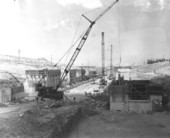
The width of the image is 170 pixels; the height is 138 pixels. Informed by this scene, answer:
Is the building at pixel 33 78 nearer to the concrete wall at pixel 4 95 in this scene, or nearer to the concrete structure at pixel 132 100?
the concrete wall at pixel 4 95

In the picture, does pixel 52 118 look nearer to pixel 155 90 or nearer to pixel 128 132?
pixel 128 132

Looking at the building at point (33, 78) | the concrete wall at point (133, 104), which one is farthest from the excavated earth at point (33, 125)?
the building at point (33, 78)

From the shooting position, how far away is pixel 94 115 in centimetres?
2552

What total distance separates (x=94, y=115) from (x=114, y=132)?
22.7 ft

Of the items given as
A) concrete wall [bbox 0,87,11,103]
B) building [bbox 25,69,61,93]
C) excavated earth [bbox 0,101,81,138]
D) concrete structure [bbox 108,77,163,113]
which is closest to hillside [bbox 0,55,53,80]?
building [bbox 25,69,61,93]

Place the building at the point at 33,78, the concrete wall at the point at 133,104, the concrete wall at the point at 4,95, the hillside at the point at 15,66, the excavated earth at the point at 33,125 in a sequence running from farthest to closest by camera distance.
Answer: the hillside at the point at 15,66 < the building at the point at 33,78 < the concrete wall at the point at 4,95 < the concrete wall at the point at 133,104 < the excavated earth at the point at 33,125

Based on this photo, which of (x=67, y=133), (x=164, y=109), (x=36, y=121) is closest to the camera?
(x=36, y=121)

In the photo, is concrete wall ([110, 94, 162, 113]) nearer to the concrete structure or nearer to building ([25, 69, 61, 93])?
the concrete structure

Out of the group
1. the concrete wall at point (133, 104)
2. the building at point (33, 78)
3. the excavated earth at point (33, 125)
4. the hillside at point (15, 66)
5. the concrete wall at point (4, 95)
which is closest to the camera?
the excavated earth at point (33, 125)

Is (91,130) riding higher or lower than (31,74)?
lower

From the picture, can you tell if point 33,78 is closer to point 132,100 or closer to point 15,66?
point 132,100

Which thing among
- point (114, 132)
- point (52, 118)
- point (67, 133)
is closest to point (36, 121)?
point (52, 118)

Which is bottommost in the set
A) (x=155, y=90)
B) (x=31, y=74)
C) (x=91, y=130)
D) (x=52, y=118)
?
(x=91, y=130)

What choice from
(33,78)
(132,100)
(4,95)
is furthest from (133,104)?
(33,78)
